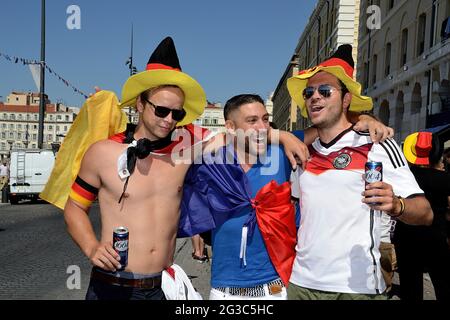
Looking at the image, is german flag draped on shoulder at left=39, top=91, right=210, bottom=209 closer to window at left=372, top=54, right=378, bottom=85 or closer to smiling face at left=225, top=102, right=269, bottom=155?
smiling face at left=225, top=102, right=269, bottom=155

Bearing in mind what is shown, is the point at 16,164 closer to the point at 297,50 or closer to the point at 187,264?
the point at 187,264

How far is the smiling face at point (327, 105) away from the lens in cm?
289

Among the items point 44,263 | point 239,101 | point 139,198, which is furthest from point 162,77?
point 44,263

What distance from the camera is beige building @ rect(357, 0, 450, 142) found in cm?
1585

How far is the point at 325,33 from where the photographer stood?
37.5m

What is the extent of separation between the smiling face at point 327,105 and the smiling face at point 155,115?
0.92 metres

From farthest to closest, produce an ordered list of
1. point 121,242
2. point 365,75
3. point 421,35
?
point 365,75 < point 421,35 < point 121,242

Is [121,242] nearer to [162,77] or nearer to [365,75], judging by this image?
[162,77]

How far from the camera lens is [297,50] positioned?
59969 mm

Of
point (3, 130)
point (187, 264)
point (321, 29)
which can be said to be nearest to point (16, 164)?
point (187, 264)

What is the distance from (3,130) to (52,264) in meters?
134

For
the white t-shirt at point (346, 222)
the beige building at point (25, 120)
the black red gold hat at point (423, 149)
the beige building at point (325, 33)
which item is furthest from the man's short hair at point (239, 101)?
the beige building at point (25, 120)

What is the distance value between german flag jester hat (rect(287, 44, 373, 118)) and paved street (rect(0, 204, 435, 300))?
3233 mm

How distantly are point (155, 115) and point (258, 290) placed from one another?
1363mm
